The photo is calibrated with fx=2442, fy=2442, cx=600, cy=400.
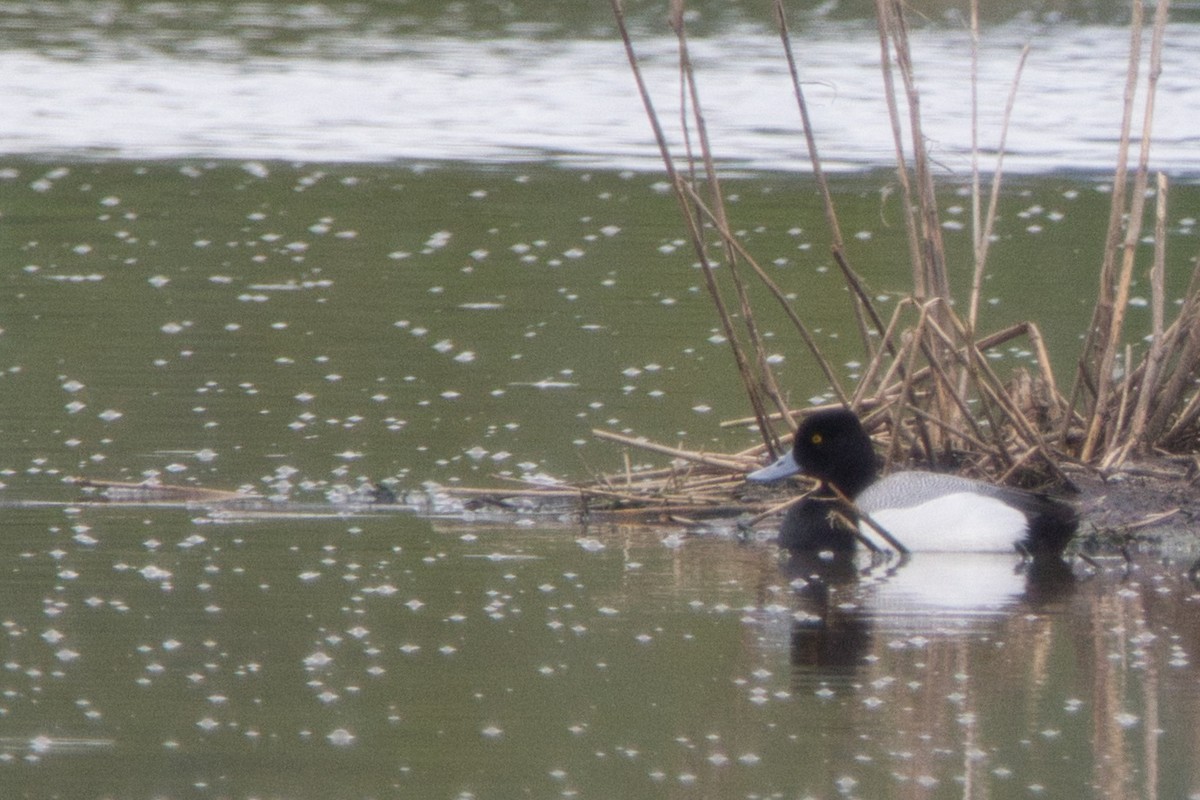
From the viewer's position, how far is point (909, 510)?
851 cm

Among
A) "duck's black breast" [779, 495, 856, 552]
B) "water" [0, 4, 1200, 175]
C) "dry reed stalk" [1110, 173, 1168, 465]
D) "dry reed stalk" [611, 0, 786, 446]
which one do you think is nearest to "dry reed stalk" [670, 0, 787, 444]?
"dry reed stalk" [611, 0, 786, 446]

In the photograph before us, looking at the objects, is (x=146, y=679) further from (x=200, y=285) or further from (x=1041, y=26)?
(x=1041, y=26)

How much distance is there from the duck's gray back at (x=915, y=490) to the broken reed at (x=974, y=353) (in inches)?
11.1

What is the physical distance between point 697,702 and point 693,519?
2.46 metres

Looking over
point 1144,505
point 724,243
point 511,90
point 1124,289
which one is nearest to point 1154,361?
point 1124,289

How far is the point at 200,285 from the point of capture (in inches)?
549

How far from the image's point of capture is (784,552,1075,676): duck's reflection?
7.27 m

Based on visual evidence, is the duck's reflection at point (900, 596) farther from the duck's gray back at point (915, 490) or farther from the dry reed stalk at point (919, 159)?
the dry reed stalk at point (919, 159)

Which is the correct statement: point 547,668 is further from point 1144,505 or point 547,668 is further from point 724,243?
point 1144,505

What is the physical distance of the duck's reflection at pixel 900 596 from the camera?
7.27 metres

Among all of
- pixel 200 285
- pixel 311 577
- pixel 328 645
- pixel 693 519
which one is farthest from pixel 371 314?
pixel 328 645

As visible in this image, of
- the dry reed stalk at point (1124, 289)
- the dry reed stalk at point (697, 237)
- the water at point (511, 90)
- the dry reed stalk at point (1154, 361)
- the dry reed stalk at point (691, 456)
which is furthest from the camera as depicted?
the water at point (511, 90)

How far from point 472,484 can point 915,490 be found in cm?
177

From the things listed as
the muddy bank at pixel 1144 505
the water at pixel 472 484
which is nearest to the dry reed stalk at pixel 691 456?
the water at pixel 472 484
